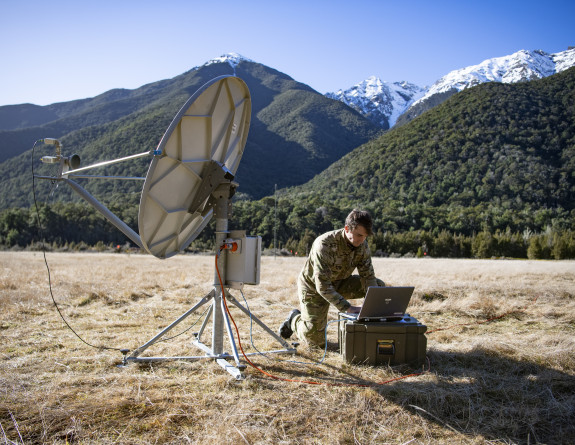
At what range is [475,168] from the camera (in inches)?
2719

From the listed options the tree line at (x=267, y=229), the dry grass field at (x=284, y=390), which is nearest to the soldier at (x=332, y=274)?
the dry grass field at (x=284, y=390)

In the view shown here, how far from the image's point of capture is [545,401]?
3.67 m

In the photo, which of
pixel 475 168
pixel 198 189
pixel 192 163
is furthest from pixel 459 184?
pixel 192 163

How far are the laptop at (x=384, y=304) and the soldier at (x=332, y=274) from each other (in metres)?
0.25

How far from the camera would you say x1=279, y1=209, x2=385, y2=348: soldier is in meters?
5.03

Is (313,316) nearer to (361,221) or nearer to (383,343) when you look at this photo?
(383,343)

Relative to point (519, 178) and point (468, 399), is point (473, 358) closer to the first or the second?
point (468, 399)

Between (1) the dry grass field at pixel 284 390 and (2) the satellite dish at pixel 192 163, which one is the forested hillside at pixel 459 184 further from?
(2) the satellite dish at pixel 192 163

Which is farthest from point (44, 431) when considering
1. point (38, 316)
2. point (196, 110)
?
point (38, 316)

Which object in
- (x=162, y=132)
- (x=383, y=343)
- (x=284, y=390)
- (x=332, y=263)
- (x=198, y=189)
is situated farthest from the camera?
(x=162, y=132)

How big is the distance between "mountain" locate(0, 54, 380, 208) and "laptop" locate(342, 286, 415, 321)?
70256 millimetres

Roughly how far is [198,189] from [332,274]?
1999 mm

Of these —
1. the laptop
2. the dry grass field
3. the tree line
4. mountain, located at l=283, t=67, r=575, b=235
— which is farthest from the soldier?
mountain, located at l=283, t=67, r=575, b=235

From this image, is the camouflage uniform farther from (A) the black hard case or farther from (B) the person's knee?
(A) the black hard case
